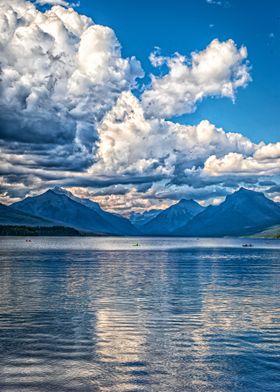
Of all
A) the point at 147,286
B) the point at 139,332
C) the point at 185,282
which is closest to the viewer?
the point at 139,332

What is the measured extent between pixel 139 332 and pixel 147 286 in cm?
3518

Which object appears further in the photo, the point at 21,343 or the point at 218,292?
the point at 218,292

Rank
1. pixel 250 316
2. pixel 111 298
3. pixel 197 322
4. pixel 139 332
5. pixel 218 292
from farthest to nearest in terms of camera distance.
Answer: pixel 218 292
pixel 111 298
pixel 250 316
pixel 197 322
pixel 139 332

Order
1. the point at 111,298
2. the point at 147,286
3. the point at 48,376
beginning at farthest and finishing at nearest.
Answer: the point at 147,286 < the point at 111,298 < the point at 48,376

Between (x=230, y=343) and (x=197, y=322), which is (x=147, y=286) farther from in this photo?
(x=230, y=343)

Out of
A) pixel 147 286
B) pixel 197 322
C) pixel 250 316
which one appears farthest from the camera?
pixel 147 286

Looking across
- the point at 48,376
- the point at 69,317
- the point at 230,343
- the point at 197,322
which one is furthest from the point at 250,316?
the point at 48,376

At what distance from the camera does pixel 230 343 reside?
114ft

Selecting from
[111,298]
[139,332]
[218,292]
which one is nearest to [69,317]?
[139,332]

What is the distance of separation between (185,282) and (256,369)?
52.4 m

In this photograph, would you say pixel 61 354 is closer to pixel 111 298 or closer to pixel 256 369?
pixel 256 369

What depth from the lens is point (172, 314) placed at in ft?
155

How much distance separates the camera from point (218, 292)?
218 ft

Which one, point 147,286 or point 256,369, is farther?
point 147,286
